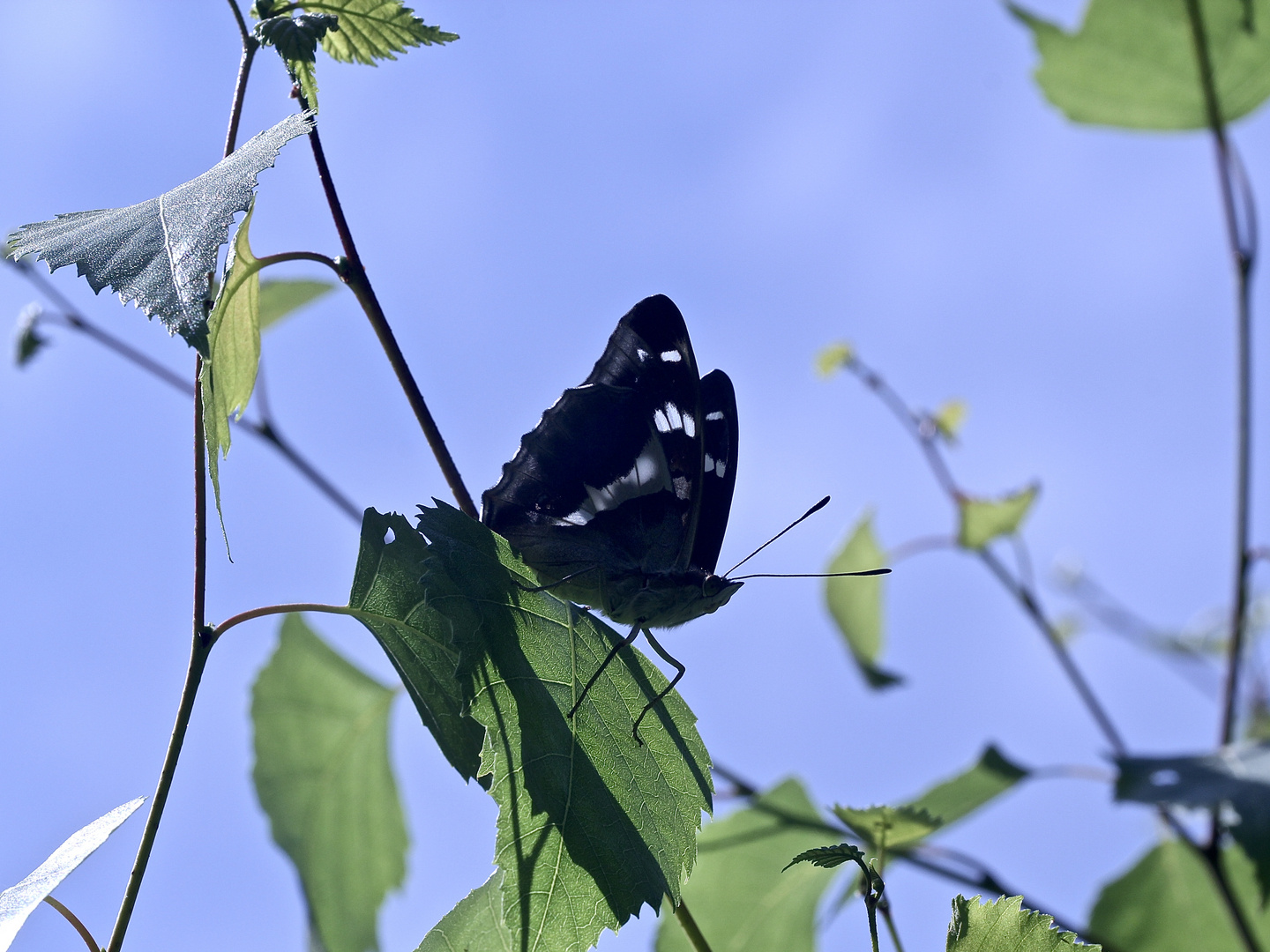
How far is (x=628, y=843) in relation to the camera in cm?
103

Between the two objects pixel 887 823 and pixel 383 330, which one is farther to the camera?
pixel 887 823

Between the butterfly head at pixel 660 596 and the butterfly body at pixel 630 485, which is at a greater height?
the butterfly body at pixel 630 485

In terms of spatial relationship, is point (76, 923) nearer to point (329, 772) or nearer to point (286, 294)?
point (329, 772)

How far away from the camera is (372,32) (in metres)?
1.22

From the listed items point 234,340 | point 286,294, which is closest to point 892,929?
point 234,340

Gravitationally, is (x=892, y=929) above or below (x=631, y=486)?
below

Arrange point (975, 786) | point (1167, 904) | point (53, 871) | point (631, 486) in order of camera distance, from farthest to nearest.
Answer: point (1167, 904), point (975, 786), point (631, 486), point (53, 871)

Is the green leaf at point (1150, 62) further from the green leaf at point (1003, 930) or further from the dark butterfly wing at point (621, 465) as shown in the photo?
the green leaf at point (1003, 930)

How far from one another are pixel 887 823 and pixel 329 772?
1.28m

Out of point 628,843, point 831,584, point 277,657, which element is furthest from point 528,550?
point 831,584

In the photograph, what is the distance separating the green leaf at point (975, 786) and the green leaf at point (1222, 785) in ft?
0.83

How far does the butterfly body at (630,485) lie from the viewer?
131cm

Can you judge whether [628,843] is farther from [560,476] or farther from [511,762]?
[560,476]

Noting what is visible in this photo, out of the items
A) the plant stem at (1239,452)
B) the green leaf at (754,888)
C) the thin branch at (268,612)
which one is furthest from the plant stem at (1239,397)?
the thin branch at (268,612)
